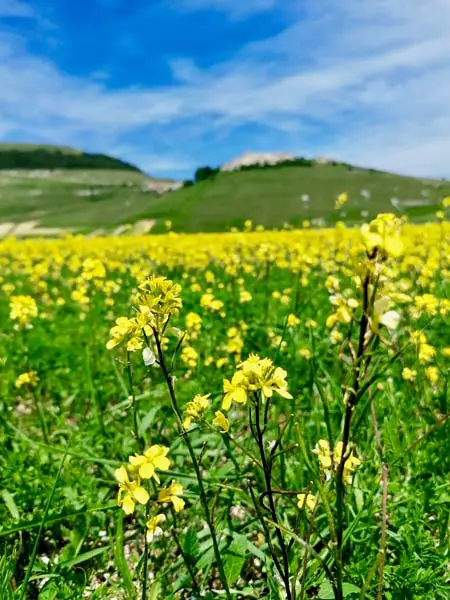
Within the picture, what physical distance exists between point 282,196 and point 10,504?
6332 cm

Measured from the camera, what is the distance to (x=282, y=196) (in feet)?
208

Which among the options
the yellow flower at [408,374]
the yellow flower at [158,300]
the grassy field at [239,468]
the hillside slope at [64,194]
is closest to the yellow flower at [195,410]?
the grassy field at [239,468]

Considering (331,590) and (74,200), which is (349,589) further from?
(74,200)

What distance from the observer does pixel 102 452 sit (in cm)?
298

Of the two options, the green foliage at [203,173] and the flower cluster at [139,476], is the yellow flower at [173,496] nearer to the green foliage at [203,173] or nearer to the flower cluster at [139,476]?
the flower cluster at [139,476]

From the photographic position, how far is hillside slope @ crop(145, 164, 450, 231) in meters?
51.9

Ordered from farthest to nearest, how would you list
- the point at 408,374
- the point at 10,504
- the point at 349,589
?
1. the point at 408,374
2. the point at 10,504
3. the point at 349,589

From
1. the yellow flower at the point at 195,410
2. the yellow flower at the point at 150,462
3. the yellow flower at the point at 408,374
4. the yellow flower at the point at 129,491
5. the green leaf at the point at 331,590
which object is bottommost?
the green leaf at the point at 331,590

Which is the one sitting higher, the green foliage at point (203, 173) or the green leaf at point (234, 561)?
the green foliage at point (203, 173)

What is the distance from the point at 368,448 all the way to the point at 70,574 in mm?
1669

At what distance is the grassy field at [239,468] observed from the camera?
1245 millimetres

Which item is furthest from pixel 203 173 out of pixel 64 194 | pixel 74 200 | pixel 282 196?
pixel 64 194

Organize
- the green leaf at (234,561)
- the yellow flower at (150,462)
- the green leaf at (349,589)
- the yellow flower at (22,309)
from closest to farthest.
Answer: the yellow flower at (150,462)
the green leaf at (349,589)
the green leaf at (234,561)
the yellow flower at (22,309)

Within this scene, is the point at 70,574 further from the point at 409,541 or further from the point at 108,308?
the point at 108,308
